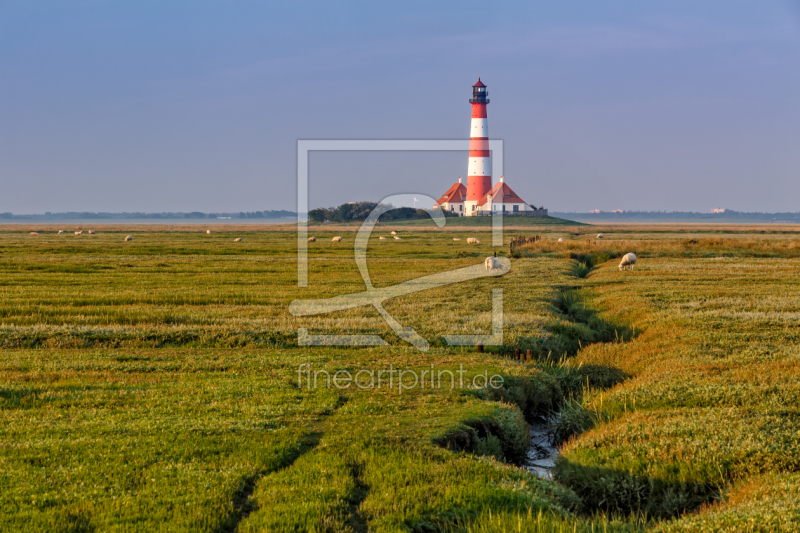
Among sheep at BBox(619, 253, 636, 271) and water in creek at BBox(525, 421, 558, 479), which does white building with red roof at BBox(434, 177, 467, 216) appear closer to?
sheep at BBox(619, 253, 636, 271)

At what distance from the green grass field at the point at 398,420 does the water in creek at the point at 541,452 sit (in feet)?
1.06

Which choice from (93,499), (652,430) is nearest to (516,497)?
(652,430)

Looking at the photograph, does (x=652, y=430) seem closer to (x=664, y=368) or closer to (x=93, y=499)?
(x=664, y=368)

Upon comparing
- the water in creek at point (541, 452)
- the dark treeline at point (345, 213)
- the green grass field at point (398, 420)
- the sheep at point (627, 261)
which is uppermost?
the dark treeline at point (345, 213)

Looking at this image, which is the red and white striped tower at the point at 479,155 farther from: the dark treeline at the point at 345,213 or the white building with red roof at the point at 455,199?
the dark treeline at the point at 345,213

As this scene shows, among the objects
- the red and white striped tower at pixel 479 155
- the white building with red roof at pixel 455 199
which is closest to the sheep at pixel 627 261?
the red and white striped tower at pixel 479 155

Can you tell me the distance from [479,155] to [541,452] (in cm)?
10948

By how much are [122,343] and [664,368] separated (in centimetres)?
1552

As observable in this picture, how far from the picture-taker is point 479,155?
118625 mm

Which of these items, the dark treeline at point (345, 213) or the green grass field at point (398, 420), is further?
the dark treeline at point (345, 213)

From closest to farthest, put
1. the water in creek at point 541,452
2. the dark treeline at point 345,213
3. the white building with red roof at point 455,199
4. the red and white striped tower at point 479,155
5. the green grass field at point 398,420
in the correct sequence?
the green grass field at point 398,420, the water in creek at point 541,452, the red and white striped tower at point 479,155, the white building with red roof at point 455,199, the dark treeline at point 345,213

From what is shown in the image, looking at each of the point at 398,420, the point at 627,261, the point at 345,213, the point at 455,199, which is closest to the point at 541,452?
the point at 398,420

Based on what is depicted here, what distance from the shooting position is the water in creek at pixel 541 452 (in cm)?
1164

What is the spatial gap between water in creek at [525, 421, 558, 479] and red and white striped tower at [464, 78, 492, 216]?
101 m
